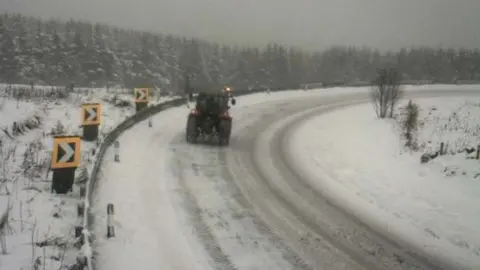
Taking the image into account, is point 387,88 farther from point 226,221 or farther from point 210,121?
point 226,221

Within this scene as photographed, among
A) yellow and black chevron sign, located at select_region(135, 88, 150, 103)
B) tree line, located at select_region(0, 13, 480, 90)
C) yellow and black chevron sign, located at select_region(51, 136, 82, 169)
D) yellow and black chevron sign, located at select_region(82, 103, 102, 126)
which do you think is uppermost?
tree line, located at select_region(0, 13, 480, 90)

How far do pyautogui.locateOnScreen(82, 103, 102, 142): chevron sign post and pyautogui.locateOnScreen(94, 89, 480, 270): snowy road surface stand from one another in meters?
1.25

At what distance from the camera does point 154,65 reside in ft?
265

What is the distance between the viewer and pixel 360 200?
11781 mm

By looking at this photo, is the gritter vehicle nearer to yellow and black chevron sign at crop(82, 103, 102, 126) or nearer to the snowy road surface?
the snowy road surface

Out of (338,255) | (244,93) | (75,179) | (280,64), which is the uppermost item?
(280,64)

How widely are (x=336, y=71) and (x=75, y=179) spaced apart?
331 feet

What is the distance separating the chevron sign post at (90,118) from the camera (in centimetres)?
1410

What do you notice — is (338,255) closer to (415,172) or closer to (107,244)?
(107,244)

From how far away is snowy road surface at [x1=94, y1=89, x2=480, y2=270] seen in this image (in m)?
8.06

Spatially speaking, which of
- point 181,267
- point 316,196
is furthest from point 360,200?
point 181,267

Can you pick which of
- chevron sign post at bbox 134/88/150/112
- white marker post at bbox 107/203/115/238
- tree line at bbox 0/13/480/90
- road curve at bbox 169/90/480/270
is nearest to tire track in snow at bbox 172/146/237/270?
road curve at bbox 169/90/480/270

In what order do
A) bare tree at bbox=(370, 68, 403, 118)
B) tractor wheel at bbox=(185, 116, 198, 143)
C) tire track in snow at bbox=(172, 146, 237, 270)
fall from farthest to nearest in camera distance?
1. bare tree at bbox=(370, 68, 403, 118)
2. tractor wheel at bbox=(185, 116, 198, 143)
3. tire track in snow at bbox=(172, 146, 237, 270)

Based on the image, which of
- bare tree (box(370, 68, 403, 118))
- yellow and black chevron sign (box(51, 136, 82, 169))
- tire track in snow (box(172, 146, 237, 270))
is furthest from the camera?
bare tree (box(370, 68, 403, 118))
